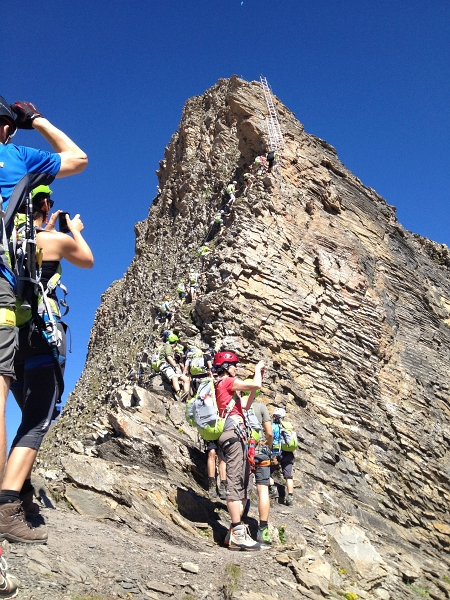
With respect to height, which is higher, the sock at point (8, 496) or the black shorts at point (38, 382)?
the black shorts at point (38, 382)

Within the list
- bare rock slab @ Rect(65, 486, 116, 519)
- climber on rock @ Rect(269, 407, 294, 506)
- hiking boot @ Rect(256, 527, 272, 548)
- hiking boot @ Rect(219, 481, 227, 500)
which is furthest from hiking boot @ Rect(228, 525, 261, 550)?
climber on rock @ Rect(269, 407, 294, 506)

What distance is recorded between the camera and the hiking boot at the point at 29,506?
454cm

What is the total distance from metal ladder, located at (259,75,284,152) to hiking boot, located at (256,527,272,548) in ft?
66.7

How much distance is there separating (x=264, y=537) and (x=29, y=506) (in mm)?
3233

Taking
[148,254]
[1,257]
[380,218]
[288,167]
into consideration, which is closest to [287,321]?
[288,167]

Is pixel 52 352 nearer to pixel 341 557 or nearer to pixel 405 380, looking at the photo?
pixel 341 557

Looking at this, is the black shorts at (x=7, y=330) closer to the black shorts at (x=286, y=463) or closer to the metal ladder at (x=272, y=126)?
the black shorts at (x=286, y=463)

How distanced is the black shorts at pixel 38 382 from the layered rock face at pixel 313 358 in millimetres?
2665

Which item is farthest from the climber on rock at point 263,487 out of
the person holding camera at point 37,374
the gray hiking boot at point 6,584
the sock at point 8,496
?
the gray hiking boot at point 6,584

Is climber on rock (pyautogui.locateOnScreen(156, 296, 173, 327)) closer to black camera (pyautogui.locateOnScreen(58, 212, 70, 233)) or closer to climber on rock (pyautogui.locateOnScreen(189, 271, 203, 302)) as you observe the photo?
climber on rock (pyautogui.locateOnScreen(189, 271, 203, 302))

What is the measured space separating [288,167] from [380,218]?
7235mm

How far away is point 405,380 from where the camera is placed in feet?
68.6

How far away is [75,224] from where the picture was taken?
4559 millimetres

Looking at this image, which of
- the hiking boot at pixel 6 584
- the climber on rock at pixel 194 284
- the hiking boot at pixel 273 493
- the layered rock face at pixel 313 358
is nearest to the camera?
the hiking boot at pixel 6 584
